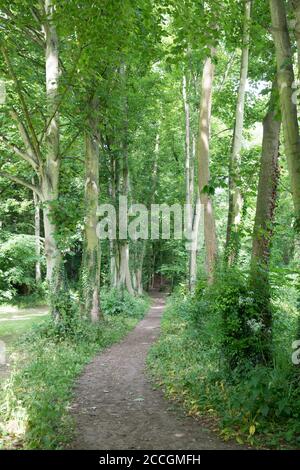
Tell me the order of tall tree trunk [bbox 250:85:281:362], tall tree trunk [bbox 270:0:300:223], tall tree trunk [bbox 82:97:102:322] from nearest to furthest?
1. tall tree trunk [bbox 270:0:300:223]
2. tall tree trunk [bbox 250:85:281:362]
3. tall tree trunk [bbox 82:97:102:322]

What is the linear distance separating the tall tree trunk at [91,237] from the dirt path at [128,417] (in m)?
4.40

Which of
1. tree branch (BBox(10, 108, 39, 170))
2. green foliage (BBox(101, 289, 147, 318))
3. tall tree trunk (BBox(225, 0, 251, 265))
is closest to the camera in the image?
tall tree trunk (BBox(225, 0, 251, 265))

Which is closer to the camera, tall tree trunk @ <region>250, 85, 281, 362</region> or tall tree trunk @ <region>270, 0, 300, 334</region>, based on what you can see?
tall tree trunk @ <region>270, 0, 300, 334</region>

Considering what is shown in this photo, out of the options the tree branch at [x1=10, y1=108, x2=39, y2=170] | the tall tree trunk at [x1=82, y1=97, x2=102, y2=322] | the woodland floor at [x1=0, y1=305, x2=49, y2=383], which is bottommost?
the woodland floor at [x1=0, y1=305, x2=49, y2=383]

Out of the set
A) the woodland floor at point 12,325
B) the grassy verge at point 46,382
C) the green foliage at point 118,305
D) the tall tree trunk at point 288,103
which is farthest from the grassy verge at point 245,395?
the green foliage at point 118,305

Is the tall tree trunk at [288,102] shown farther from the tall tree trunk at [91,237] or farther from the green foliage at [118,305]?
the green foliage at [118,305]

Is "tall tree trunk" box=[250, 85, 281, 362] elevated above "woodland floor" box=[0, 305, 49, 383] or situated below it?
above

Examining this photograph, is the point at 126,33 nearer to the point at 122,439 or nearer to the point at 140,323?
the point at 122,439

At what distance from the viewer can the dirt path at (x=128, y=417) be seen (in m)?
4.82

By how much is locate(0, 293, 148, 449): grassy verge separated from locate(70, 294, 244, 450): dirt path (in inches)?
10.4

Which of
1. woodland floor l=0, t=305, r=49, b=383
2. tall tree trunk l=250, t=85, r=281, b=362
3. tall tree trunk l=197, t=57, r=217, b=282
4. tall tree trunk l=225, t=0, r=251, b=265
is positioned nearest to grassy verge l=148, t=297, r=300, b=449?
tall tree trunk l=250, t=85, r=281, b=362

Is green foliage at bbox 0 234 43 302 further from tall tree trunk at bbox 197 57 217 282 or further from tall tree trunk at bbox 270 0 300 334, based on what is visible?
tall tree trunk at bbox 270 0 300 334

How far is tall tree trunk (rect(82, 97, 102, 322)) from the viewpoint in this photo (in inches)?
535

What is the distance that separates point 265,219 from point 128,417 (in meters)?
3.79
